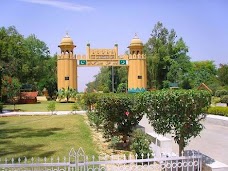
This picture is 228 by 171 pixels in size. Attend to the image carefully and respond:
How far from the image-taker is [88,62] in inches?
1302

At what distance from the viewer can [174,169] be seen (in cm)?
641

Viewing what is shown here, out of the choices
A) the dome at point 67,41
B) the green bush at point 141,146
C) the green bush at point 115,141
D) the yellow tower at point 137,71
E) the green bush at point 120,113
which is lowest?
the green bush at point 115,141

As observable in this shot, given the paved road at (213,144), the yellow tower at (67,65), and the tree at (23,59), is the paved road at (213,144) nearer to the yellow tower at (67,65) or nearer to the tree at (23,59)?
the tree at (23,59)

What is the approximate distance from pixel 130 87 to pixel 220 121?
833 inches

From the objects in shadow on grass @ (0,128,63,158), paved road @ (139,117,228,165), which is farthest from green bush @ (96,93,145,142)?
shadow on grass @ (0,128,63,158)

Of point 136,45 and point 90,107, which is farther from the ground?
point 136,45

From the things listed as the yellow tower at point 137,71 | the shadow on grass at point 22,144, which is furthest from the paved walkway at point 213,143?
the yellow tower at point 137,71

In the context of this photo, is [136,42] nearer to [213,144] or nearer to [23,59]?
[23,59]

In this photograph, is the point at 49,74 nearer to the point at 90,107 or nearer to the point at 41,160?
the point at 90,107

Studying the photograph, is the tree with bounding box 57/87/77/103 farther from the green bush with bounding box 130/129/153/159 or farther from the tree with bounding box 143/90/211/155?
the tree with bounding box 143/90/211/155

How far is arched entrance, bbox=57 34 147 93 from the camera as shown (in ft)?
109

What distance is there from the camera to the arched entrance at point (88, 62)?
3319cm

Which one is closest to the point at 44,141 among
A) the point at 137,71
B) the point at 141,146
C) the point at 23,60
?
the point at 141,146

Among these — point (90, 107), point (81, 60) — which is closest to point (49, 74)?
point (81, 60)
